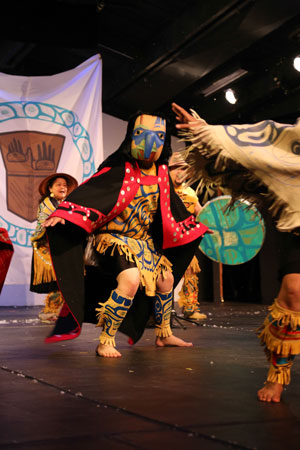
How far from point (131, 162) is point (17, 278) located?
439 centimetres

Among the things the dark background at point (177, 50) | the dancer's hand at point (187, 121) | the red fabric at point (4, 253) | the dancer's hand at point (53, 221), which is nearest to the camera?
the dancer's hand at point (187, 121)

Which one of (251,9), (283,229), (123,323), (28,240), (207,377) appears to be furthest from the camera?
(28,240)

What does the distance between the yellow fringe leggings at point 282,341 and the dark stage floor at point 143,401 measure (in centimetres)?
9

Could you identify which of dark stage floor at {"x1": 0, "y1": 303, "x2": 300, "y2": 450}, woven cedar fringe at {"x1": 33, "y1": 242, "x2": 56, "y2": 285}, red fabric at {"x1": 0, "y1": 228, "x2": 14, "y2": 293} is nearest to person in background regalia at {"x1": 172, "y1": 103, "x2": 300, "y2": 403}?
dark stage floor at {"x1": 0, "y1": 303, "x2": 300, "y2": 450}

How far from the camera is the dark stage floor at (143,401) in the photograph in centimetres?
130

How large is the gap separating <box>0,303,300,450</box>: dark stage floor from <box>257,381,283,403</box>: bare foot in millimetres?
31


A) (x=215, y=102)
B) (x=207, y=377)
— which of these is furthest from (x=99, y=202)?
(x=215, y=102)

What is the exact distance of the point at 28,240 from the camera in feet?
23.2

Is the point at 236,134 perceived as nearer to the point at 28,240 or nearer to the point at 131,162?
the point at 131,162

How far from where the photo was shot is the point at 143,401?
173 cm

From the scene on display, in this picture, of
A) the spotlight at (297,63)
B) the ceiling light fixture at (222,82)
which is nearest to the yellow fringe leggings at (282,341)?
the spotlight at (297,63)

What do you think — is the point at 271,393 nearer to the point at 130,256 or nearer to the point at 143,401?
the point at 143,401

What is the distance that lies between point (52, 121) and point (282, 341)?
5.84m

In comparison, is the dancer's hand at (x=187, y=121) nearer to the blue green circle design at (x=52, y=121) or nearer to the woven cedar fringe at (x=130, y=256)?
the woven cedar fringe at (x=130, y=256)
